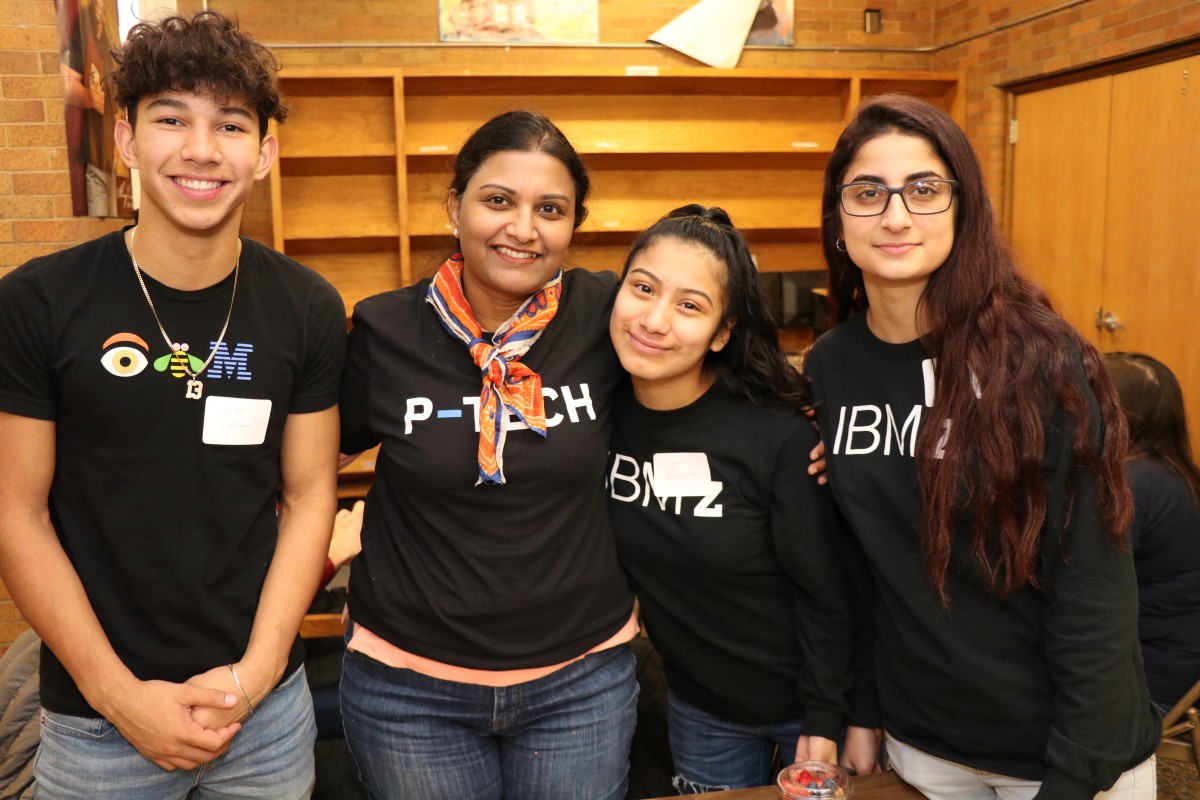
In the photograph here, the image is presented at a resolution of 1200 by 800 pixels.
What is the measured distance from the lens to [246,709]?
142cm

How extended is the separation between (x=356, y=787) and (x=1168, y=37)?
4898mm

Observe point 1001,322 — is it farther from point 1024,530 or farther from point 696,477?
point 696,477

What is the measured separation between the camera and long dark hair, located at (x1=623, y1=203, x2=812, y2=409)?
5.61 feet

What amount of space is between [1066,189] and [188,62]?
205 inches

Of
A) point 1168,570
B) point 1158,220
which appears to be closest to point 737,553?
point 1168,570

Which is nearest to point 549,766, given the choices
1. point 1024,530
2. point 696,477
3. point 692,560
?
point 692,560

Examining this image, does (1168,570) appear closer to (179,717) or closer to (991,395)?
(991,395)

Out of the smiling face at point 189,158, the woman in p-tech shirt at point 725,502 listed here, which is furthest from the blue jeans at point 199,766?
the smiling face at point 189,158

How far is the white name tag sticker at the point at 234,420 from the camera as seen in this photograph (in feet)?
4.57

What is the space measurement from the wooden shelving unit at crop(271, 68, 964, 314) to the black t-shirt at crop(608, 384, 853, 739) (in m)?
3.98

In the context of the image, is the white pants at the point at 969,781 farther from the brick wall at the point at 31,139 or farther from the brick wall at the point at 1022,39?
→ the brick wall at the point at 1022,39

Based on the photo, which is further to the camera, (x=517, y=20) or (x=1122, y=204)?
(x=517, y=20)

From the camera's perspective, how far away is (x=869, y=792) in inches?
61.2

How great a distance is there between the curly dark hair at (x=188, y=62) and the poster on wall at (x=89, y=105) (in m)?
1.68
